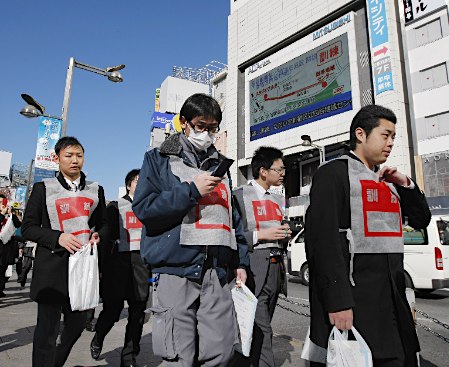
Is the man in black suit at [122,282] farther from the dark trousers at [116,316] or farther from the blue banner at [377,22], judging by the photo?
the blue banner at [377,22]

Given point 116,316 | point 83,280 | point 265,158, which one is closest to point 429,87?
point 265,158

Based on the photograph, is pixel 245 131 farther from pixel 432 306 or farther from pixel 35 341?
pixel 35 341

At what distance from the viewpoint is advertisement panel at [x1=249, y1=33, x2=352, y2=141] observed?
25.1 metres

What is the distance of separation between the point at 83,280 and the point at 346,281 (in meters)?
1.82

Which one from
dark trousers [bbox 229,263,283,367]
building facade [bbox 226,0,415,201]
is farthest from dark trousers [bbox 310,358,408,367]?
building facade [bbox 226,0,415,201]

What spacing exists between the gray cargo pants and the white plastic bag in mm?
571

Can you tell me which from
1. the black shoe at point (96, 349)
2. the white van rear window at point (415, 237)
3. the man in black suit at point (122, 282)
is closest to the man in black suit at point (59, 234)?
the man in black suit at point (122, 282)

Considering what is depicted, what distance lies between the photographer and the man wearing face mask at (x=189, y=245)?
1.93m

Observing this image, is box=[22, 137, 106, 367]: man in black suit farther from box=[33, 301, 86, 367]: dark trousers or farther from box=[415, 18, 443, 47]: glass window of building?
box=[415, 18, 443, 47]: glass window of building

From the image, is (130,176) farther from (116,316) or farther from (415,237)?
(415,237)

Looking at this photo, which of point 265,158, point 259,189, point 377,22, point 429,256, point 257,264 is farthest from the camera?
point 377,22

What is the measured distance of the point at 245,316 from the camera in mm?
2229

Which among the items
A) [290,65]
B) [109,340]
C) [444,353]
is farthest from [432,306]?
[290,65]

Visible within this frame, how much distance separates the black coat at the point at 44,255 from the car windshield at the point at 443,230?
817 cm
